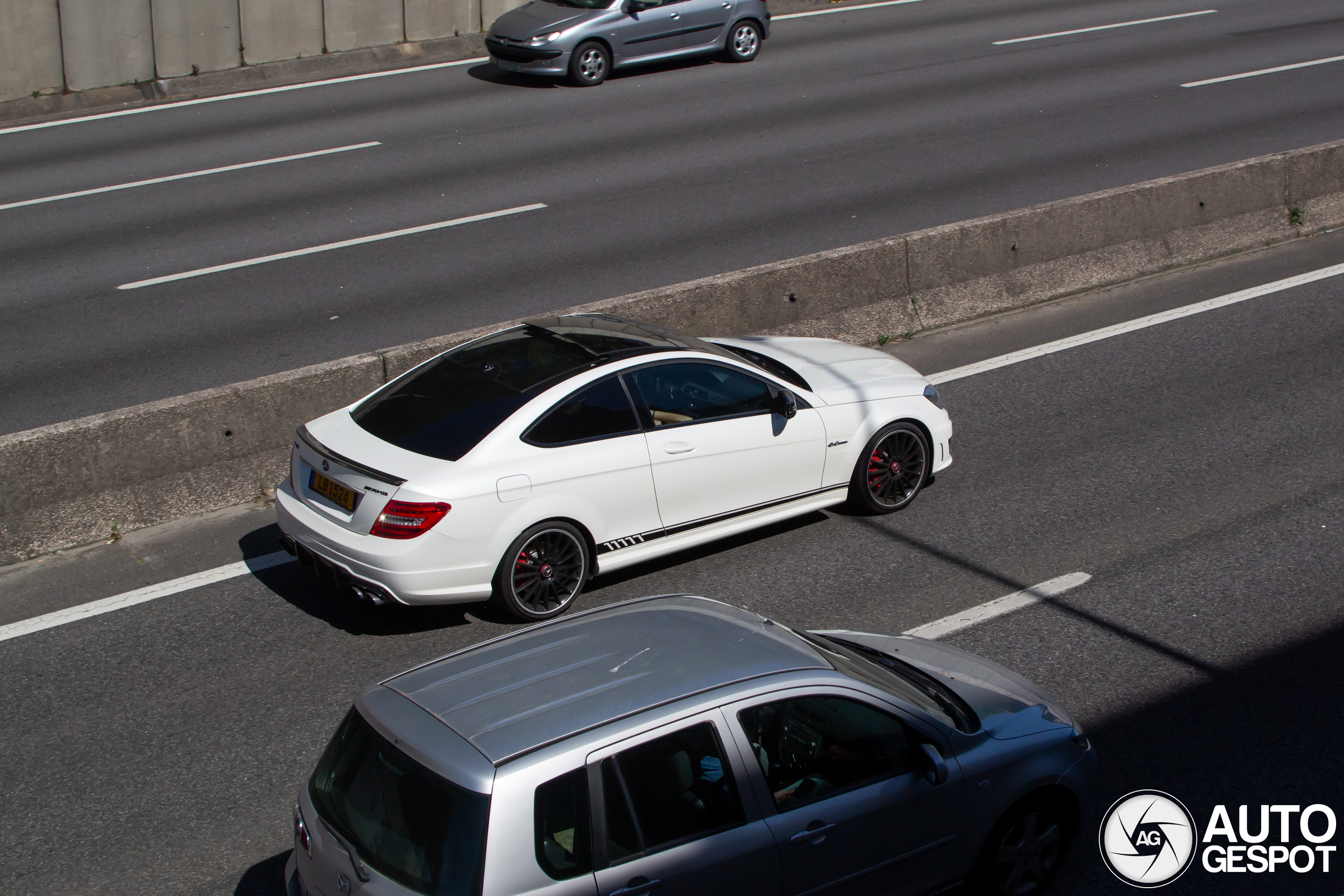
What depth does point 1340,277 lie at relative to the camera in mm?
12352

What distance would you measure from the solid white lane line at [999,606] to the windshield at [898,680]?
1.55 meters

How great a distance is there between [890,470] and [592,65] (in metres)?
13.9

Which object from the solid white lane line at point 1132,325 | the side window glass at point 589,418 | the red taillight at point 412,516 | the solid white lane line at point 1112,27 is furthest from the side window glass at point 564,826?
the solid white lane line at point 1112,27

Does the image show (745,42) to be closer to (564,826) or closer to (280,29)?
(280,29)

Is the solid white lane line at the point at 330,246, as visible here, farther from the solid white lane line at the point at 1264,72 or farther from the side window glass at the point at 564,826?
the solid white lane line at the point at 1264,72

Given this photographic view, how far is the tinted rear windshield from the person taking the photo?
6.82 m

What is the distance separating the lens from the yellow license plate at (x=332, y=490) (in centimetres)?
672

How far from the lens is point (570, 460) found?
22.7 ft

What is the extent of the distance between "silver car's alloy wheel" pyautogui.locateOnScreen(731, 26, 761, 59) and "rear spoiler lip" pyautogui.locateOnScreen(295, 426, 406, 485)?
1630 centimetres

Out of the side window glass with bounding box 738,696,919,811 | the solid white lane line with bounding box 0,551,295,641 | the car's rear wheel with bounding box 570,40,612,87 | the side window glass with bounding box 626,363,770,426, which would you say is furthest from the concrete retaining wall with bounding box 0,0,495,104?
the side window glass with bounding box 738,696,919,811

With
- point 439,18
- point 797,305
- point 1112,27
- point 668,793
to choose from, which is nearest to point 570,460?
point 668,793

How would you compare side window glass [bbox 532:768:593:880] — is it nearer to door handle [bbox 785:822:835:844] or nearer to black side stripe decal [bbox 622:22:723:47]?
door handle [bbox 785:822:835:844]

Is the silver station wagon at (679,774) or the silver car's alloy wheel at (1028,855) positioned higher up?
the silver station wagon at (679,774)

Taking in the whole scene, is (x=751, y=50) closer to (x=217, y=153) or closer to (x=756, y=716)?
(x=217, y=153)
